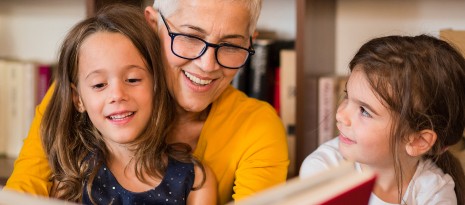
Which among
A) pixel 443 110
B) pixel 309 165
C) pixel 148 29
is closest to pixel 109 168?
pixel 148 29

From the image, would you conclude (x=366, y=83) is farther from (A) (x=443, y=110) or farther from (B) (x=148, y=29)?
(B) (x=148, y=29)

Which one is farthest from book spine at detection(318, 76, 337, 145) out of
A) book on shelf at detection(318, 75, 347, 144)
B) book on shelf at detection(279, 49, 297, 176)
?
book on shelf at detection(279, 49, 297, 176)

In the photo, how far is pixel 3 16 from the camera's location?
288 centimetres

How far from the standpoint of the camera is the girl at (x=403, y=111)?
58.7 inches

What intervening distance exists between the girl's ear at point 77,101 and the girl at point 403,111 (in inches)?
23.3

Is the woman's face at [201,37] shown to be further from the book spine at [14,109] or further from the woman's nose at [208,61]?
the book spine at [14,109]

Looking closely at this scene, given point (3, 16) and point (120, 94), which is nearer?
point (120, 94)

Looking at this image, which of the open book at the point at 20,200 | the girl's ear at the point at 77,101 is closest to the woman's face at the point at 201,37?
the girl's ear at the point at 77,101

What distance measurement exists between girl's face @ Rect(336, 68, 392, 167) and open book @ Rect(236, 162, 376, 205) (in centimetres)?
61

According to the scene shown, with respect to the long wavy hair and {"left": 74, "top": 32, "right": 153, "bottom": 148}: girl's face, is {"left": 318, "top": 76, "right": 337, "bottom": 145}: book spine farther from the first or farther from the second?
{"left": 74, "top": 32, "right": 153, "bottom": 148}: girl's face

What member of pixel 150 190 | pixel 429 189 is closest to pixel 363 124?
pixel 429 189

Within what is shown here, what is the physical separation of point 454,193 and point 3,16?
2054mm

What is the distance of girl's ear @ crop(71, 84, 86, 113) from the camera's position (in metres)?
1.55

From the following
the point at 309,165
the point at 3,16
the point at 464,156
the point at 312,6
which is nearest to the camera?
the point at 309,165
